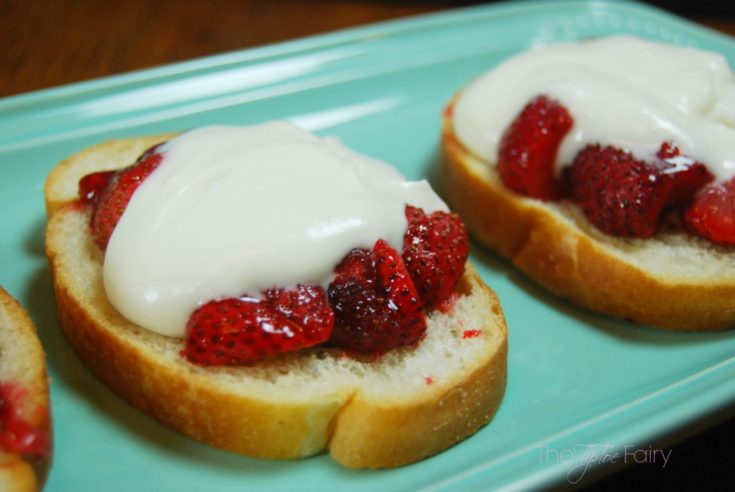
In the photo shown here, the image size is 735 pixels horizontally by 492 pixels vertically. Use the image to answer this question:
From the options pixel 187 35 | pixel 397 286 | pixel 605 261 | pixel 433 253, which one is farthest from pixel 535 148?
pixel 187 35

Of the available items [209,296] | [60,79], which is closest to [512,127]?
[209,296]

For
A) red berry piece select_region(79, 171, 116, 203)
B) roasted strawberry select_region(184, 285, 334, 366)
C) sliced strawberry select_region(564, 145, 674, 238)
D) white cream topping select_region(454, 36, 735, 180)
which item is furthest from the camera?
white cream topping select_region(454, 36, 735, 180)

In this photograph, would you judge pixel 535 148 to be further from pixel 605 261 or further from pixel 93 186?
pixel 93 186

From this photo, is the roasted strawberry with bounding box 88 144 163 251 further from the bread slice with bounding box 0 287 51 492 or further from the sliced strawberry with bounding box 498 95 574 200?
the sliced strawberry with bounding box 498 95 574 200

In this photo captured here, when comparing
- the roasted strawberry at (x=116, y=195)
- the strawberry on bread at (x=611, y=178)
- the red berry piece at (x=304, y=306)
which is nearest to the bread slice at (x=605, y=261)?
the strawberry on bread at (x=611, y=178)

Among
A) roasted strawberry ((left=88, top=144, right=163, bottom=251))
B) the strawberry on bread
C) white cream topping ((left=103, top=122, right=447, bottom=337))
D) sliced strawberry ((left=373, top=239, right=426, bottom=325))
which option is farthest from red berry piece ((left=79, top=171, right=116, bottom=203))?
the strawberry on bread

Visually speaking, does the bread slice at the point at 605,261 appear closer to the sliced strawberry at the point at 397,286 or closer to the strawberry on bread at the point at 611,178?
the strawberry on bread at the point at 611,178
